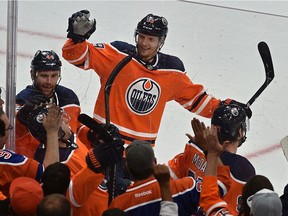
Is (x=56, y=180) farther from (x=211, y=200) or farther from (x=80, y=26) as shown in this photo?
(x=80, y=26)

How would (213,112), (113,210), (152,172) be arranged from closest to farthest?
1. (113,210)
2. (152,172)
3. (213,112)

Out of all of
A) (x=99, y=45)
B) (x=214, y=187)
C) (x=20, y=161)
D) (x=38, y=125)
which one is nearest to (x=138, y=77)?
(x=99, y=45)

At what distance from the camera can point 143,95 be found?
175 inches

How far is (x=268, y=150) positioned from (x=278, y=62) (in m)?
0.50

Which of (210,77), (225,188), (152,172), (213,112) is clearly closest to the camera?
(152,172)

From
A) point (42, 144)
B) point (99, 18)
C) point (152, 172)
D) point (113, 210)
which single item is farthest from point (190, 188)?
point (99, 18)

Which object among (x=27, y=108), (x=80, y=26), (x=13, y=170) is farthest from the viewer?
(x=80, y=26)

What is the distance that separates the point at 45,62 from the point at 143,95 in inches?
19.6

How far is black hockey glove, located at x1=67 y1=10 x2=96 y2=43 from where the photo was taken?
420 cm

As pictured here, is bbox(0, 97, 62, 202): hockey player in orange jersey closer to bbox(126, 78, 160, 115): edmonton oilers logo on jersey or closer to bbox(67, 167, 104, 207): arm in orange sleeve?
bbox(67, 167, 104, 207): arm in orange sleeve

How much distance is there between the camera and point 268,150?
15.3ft

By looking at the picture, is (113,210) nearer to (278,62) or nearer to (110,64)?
(110,64)

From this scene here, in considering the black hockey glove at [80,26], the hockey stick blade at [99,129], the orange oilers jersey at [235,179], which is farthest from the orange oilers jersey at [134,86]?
the orange oilers jersey at [235,179]

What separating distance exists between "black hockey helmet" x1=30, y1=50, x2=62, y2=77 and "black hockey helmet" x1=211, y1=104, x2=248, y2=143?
796 millimetres
